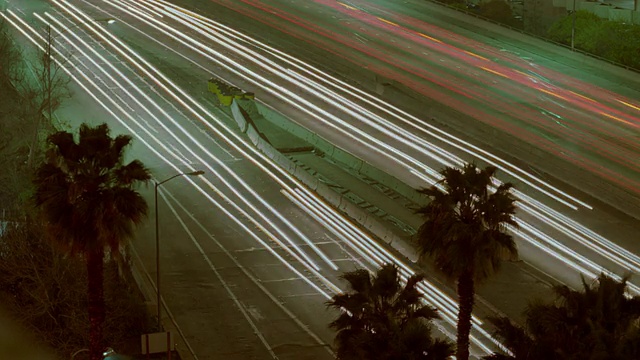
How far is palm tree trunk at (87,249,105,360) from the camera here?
3092cm

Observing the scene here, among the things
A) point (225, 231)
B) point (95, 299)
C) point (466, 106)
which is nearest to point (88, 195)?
point (95, 299)

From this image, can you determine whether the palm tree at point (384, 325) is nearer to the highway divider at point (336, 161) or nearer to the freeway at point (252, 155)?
the freeway at point (252, 155)

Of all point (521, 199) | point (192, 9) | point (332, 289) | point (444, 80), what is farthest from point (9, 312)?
point (192, 9)

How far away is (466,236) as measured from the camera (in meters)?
28.6

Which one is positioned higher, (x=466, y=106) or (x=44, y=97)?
(x=44, y=97)

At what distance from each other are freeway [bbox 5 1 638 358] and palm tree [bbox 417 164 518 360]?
21.5 feet

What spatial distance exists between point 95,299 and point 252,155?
24.5m

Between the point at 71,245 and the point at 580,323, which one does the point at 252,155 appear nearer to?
the point at 71,245

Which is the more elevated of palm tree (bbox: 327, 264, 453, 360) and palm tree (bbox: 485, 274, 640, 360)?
palm tree (bbox: 485, 274, 640, 360)

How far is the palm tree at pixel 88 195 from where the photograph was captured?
2938cm

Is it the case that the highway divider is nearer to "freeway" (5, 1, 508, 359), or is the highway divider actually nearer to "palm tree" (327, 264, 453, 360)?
"freeway" (5, 1, 508, 359)

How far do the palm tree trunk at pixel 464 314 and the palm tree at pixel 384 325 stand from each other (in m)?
2.55

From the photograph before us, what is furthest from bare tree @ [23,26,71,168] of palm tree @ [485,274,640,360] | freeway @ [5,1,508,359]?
palm tree @ [485,274,640,360]

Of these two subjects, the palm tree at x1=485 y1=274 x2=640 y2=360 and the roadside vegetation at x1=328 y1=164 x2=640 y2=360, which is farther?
the roadside vegetation at x1=328 y1=164 x2=640 y2=360
